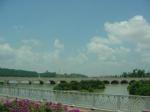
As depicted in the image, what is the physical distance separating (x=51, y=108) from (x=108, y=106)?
4.52 meters

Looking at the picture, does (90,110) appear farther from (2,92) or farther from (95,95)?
(2,92)

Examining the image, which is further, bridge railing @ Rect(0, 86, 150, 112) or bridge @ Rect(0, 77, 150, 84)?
bridge @ Rect(0, 77, 150, 84)

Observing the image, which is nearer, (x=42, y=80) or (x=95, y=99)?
(x=95, y=99)

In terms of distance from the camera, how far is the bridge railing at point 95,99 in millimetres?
12719

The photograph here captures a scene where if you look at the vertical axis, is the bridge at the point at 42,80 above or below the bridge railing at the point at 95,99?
above

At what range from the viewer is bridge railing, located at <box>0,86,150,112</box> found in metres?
12.7

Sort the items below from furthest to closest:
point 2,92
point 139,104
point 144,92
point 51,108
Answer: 1. point 144,92
2. point 2,92
3. point 139,104
4. point 51,108

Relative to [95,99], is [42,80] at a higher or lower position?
higher

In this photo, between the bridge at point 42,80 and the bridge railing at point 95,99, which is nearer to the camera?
the bridge railing at point 95,99

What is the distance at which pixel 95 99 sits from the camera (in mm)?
14359

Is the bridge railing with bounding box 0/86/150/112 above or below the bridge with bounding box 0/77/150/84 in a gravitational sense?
below

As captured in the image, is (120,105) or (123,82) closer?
(120,105)

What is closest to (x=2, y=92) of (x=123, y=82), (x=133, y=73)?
(x=123, y=82)

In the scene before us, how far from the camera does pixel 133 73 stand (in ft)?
427
